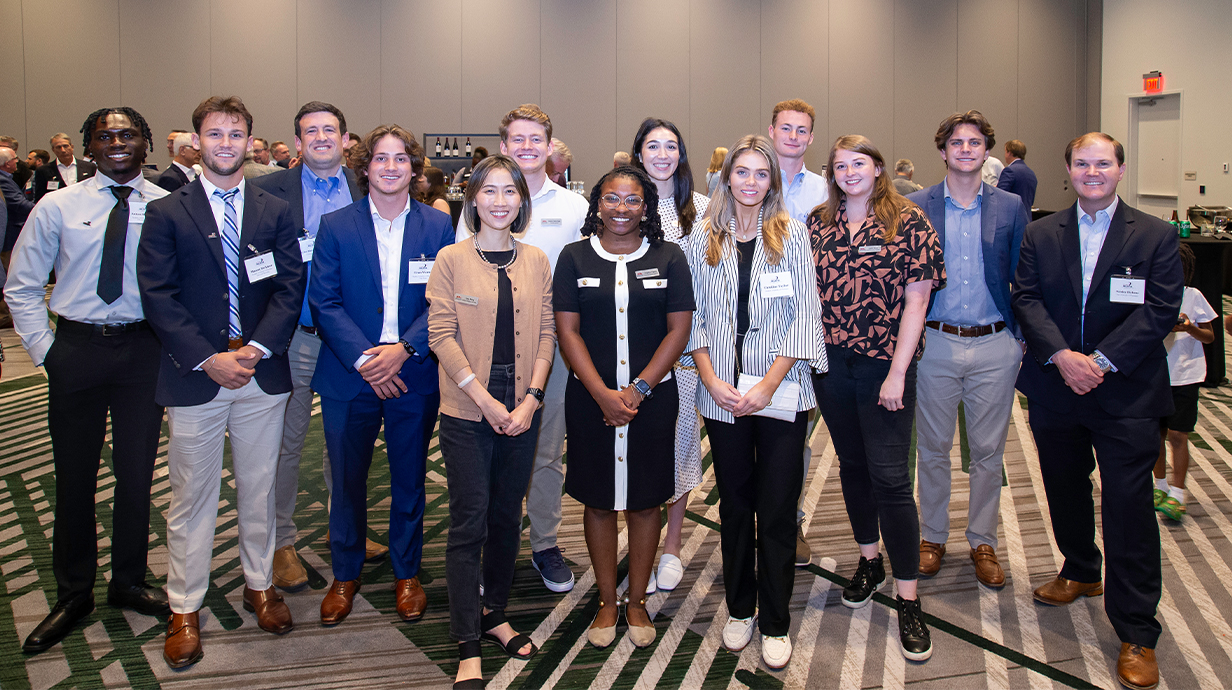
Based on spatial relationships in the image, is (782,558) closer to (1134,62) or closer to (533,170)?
(533,170)

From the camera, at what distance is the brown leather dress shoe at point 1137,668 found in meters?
2.41

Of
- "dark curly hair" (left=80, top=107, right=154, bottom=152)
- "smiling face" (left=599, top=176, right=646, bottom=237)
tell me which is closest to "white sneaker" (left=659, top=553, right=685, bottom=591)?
"smiling face" (left=599, top=176, right=646, bottom=237)

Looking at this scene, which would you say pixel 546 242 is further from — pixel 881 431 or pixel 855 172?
pixel 881 431

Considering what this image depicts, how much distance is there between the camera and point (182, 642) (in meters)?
2.57

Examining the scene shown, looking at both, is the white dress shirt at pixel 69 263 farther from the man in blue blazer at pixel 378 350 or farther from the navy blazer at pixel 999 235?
the navy blazer at pixel 999 235

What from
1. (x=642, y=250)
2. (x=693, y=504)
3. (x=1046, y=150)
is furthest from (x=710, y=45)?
(x=642, y=250)

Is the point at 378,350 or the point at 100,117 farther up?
the point at 100,117

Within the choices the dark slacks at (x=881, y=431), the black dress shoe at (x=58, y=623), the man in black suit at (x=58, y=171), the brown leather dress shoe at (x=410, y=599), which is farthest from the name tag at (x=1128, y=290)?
the man in black suit at (x=58, y=171)

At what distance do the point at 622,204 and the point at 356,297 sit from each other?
1.02 metres

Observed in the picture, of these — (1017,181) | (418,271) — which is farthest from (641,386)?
(1017,181)

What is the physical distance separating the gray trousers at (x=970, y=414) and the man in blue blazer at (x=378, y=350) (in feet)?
6.25

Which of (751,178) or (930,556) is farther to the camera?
(930,556)

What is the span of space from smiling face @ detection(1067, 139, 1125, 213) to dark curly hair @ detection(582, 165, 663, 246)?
1.38m

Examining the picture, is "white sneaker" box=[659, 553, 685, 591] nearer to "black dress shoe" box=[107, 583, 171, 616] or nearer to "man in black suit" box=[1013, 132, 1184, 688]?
"man in black suit" box=[1013, 132, 1184, 688]
